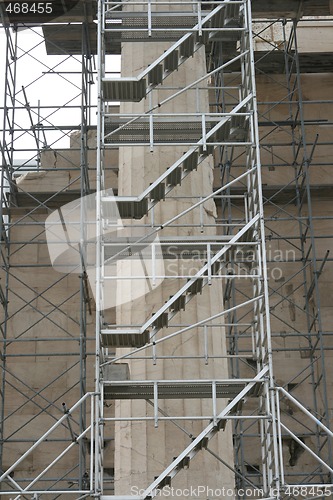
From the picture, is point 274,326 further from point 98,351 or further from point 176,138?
point 98,351

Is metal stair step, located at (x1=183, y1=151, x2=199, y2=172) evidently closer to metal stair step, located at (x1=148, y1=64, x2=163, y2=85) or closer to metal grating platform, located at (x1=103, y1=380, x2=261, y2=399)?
metal stair step, located at (x1=148, y1=64, x2=163, y2=85)

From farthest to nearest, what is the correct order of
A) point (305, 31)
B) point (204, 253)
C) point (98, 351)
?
point (305, 31)
point (204, 253)
point (98, 351)

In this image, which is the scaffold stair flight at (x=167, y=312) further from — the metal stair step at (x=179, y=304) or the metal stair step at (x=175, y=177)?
the metal stair step at (x=175, y=177)

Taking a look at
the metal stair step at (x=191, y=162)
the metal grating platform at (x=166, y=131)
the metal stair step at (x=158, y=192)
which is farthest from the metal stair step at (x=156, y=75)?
the metal stair step at (x=158, y=192)

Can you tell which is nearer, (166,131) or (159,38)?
(166,131)

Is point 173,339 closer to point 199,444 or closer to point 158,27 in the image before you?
point 199,444

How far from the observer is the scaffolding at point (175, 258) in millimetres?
18359

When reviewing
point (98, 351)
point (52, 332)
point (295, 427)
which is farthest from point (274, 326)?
point (98, 351)

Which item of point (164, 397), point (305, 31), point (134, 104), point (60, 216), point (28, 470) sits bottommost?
point (28, 470)

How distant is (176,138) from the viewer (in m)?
20.6

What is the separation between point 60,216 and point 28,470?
563 centimetres

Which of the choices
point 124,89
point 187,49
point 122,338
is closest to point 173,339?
point 122,338

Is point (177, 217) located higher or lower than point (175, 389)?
higher

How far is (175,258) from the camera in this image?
2011 centimetres
